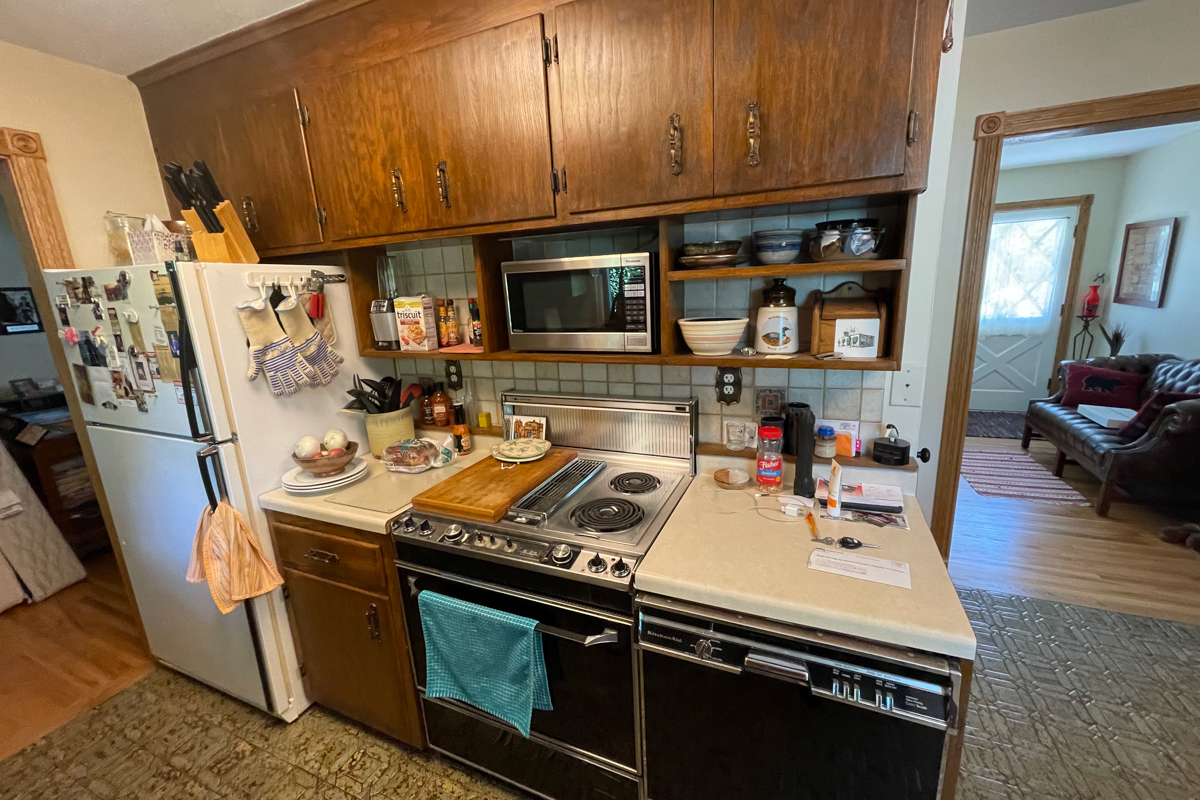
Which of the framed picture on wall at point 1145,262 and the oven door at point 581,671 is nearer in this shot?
the oven door at point 581,671

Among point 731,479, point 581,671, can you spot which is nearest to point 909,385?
point 731,479

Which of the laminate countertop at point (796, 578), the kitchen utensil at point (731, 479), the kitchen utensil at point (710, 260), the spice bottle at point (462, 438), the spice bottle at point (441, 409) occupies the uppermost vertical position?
the kitchen utensil at point (710, 260)

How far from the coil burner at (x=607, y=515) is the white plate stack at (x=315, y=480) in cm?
83

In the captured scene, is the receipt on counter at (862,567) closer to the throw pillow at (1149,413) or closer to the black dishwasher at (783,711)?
the black dishwasher at (783,711)

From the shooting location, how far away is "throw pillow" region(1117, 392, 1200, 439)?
288 cm

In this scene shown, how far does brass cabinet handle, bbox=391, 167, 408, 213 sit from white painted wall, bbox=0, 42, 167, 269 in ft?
4.39

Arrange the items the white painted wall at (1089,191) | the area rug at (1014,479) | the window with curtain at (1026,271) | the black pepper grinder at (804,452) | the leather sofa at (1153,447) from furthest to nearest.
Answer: the window with curtain at (1026,271) < the white painted wall at (1089,191) < the area rug at (1014,479) < the leather sofa at (1153,447) < the black pepper grinder at (804,452)

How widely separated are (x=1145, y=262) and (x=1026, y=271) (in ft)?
2.92

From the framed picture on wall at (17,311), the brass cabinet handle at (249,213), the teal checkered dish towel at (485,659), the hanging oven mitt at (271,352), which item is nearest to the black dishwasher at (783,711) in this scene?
the teal checkered dish towel at (485,659)

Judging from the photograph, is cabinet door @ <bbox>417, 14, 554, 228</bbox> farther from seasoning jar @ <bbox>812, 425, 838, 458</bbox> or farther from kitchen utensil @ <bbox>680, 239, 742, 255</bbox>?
seasoning jar @ <bbox>812, 425, 838, 458</bbox>

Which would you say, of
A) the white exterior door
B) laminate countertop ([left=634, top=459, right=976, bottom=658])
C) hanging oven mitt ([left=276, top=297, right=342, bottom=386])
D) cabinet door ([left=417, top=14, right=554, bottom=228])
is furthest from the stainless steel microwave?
the white exterior door

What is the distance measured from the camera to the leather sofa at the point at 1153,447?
8.73 ft

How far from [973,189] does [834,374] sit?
4.06 ft

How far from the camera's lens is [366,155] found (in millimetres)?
1529
